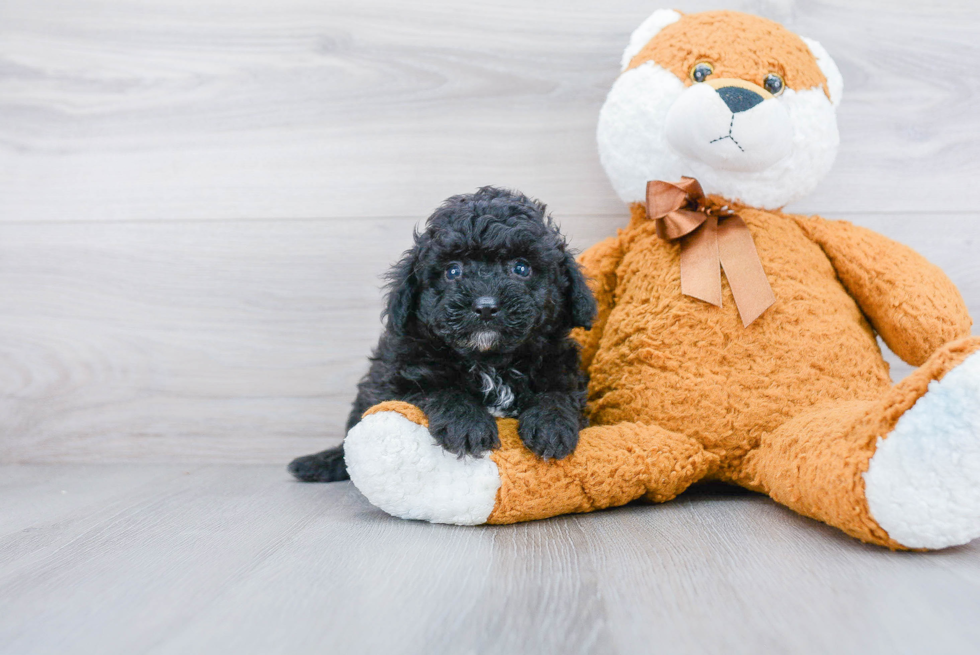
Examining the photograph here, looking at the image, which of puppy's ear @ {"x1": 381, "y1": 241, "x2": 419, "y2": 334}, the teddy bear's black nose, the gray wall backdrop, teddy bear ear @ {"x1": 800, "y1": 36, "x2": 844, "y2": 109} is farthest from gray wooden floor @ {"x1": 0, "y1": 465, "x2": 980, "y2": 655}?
teddy bear ear @ {"x1": 800, "y1": 36, "x2": 844, "y2": 109}

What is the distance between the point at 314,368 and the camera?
164 cm

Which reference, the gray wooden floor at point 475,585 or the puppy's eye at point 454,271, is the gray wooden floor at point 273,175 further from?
the puppy's eye at point 454,271

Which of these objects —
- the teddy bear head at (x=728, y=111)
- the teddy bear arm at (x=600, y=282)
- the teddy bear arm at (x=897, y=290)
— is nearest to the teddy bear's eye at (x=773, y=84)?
the teddy bear head at (x=728, y=111)

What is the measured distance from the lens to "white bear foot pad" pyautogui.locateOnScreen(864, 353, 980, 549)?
2.69 ft

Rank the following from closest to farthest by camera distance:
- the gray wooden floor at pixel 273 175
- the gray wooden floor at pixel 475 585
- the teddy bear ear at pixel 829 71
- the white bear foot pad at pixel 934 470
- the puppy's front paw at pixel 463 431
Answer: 1. the gray wooden floor at pixel 475 585
2. the white bear foot pad at pixel 934 470
3. the puppy's front paw at pixel 463 431
4. the teddy bear ear at pixel 829 71
5. the gray wooden floor at pixel 273 175

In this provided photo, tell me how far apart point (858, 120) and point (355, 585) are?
4.74 ft

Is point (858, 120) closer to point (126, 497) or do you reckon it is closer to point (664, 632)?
point (664, 632)

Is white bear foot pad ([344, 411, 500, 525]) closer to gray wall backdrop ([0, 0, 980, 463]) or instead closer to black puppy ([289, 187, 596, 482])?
black puppy ([289, 187, 596, 482])

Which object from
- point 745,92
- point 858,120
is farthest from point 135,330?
point 858,120

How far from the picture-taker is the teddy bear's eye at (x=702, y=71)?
4.03ft

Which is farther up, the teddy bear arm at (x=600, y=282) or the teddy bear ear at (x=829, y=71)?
the teddy bear ear at (x=829, y=71)

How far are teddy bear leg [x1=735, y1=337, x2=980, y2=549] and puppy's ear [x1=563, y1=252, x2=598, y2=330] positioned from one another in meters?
0.40

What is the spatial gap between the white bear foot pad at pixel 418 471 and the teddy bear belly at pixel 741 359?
0.31 metres

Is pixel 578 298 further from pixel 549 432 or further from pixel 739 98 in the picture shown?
pixel 739 98
